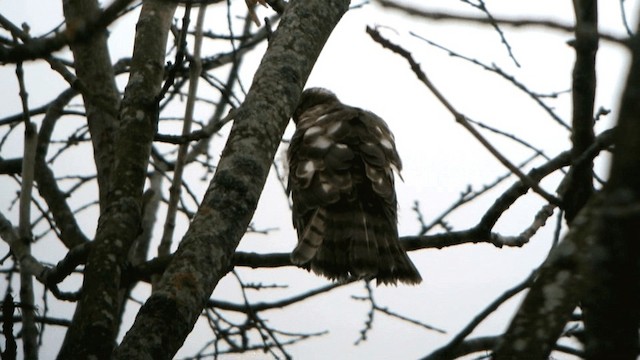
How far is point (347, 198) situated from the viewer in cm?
438

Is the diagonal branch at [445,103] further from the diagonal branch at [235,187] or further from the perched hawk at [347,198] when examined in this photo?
the perched hawk at [347,198]

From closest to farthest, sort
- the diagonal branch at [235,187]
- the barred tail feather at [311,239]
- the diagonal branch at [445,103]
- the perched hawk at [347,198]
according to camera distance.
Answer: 1. the diagonal branch at [445,103]
2. the diagonal branch at [235,187]
3. the barred tail feather at [311,239]
4. the perched hawk at [347,198]

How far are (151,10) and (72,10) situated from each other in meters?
0.69

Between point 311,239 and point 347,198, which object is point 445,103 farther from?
point 347,198

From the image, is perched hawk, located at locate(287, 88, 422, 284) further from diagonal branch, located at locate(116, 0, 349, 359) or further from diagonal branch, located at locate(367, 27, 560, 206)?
diagonal branch, located at locate(367, 27, 560, 206)

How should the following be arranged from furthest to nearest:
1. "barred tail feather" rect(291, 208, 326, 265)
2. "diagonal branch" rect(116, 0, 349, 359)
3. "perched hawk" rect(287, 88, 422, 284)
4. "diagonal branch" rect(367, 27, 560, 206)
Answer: "perched hawk" rect(287, 88, 422, 284), "barred tail feather" rect(291, 208, 326, 265), "diagonal branch" rect(116, 0, 349, 359), "diagonal branch" rect(367, 27, 560, 206)

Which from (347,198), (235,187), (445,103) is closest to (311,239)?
(347,198)

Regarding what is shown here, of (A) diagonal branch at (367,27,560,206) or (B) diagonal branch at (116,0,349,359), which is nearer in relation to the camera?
(A) diagonal branch at (367,27,560,206)

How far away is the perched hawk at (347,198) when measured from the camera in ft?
13.3

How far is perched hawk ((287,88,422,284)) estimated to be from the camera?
4062 mm

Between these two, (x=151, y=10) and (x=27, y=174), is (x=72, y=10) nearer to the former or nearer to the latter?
(x=151, y=10)

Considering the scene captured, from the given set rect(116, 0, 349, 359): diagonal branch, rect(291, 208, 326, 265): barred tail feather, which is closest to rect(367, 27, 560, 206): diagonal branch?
rect(116, 0, 349, 359): diagonal branch

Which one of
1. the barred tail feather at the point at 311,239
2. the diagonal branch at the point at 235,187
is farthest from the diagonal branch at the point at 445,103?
the barred tail feather at the point at 311,239

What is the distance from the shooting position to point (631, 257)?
1.33 metres
